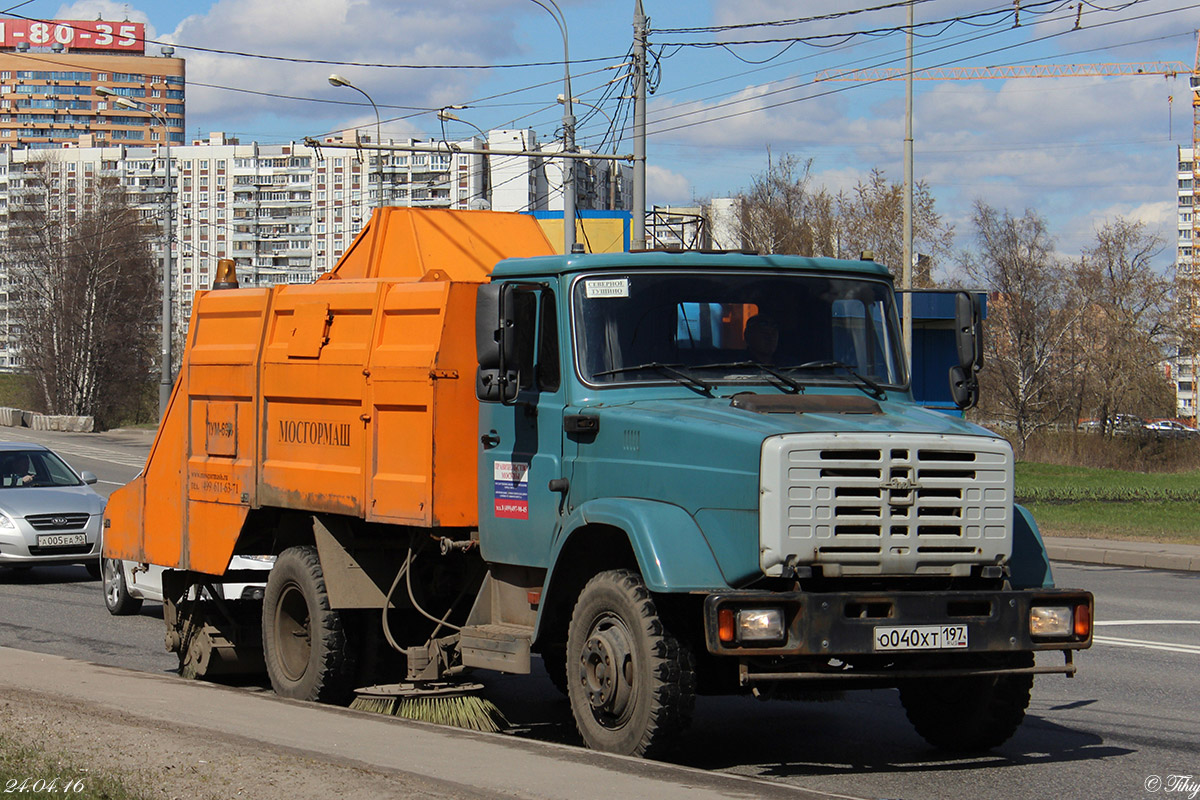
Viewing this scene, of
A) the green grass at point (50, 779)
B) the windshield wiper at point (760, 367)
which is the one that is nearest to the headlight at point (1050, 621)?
the windshield wiper at point (760, 367)

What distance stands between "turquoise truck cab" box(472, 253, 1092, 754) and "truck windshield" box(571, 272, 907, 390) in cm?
1

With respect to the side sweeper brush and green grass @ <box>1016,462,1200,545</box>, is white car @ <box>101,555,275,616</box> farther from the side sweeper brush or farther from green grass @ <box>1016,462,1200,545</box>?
green grass @ <box>1016,462,1200,545</box>

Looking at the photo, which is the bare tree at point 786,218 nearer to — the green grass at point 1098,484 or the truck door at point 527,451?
the green grass at point 1098,484

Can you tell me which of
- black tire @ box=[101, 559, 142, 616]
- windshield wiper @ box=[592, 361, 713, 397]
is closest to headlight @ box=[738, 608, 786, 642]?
windshield wiper @ box=[592, 361, 713, 397]

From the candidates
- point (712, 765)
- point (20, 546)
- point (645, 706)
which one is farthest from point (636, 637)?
point (20, 546)

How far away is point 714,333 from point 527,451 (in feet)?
3.78

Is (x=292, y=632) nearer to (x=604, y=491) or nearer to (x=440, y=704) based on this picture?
(x=440, y=704)

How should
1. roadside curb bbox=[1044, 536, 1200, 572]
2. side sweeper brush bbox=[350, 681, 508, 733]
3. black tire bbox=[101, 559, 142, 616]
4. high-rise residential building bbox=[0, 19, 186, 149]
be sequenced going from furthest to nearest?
high-rise residential building bbox=[0, 19, 186, 149], roadside curb bbox=[1044, 536, 1200, 572], black tire bbox=[101, 559, 142, 616], side sweeper brush bbox=[350, 681, 508, 733]

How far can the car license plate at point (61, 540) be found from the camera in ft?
52.9

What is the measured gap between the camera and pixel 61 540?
1619cm

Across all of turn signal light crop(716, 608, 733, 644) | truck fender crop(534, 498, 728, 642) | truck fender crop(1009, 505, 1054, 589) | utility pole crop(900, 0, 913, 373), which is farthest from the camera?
utility pole crop(900, 0, 913, 373)

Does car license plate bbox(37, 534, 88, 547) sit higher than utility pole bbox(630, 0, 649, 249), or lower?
lower

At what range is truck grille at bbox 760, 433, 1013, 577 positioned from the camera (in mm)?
6004

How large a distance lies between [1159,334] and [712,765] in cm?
5504
